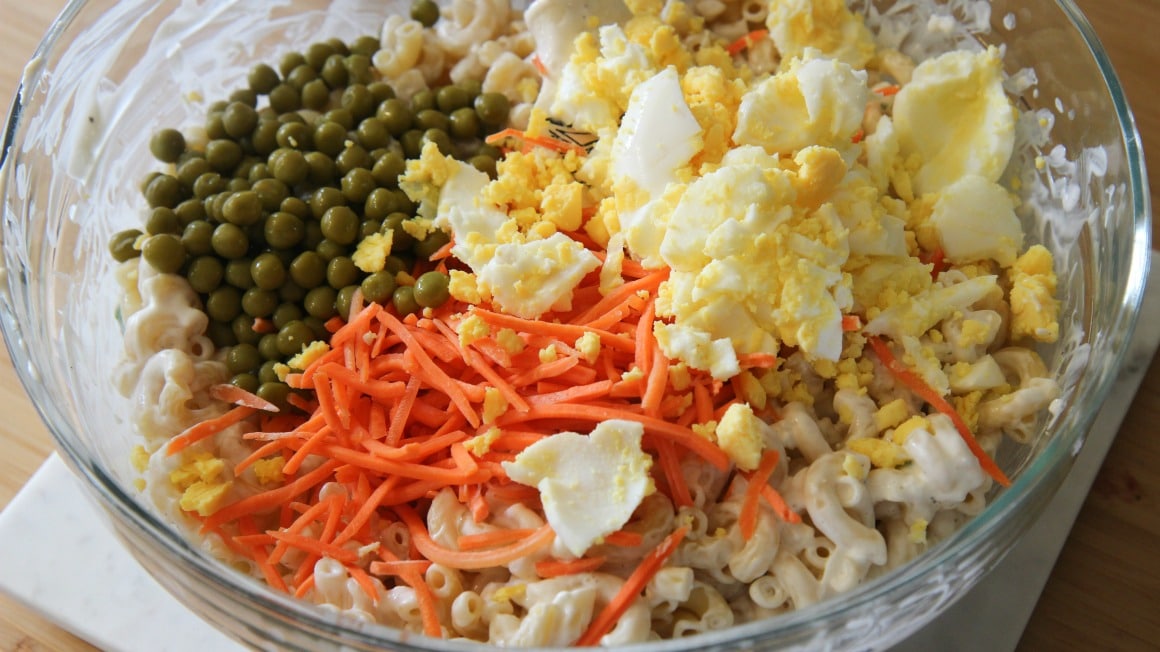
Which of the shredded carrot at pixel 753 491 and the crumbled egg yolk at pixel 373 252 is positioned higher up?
the crumbled egg yolk at pixel 373 252

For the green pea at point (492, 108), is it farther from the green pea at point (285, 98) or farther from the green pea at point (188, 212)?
the green pea at point (188, 212)

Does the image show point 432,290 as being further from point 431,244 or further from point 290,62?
point 290,62

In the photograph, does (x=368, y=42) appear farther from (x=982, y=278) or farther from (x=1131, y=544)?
(x=1131, y=544)

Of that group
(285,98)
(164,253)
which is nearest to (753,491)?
(164,253)

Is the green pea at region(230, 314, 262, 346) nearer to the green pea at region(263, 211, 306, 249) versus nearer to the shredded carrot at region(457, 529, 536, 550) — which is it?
the green pea at region(263, 211, 306, 249)

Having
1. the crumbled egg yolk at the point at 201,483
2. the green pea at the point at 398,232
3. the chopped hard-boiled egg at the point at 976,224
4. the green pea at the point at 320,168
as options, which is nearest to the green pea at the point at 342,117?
the green pea at the point at 320,168

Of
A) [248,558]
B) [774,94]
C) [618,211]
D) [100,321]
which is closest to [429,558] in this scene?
[248,558]
